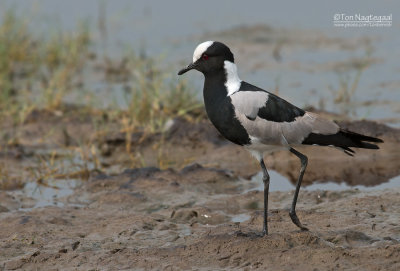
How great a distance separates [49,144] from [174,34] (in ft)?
15.9

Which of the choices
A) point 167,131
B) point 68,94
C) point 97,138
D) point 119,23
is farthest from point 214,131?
point 119,23

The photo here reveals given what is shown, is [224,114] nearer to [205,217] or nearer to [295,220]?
[295,220]

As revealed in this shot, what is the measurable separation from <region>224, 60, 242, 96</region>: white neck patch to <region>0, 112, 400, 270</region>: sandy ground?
102cm

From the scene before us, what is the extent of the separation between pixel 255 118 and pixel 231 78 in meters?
0.38

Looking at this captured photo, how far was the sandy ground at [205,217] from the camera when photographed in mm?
5168

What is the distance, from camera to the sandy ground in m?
5.17

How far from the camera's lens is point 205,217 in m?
6.41

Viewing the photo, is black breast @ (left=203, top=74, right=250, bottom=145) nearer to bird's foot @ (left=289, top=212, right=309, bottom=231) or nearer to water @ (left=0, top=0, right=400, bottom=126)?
bird's foot @ (left=289, top=212, right=309, bottom=231)

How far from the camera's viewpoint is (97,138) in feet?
28.7

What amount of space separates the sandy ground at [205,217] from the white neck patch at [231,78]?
40.2 inches

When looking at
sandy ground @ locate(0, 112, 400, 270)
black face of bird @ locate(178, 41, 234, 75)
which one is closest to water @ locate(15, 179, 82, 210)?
sandy ground @ locate(0, 112, 400, 270)

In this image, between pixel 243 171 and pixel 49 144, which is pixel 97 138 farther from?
pixel 243 171

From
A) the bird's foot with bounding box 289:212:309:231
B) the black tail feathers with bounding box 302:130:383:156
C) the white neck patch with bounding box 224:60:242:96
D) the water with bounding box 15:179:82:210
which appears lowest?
the water with bounding box 15:179:82:210

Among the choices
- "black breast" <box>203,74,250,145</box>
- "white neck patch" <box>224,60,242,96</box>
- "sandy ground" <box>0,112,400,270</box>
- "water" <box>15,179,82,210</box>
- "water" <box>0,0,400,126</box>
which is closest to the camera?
"sandy ground" <box>0,112,400,270</box>
